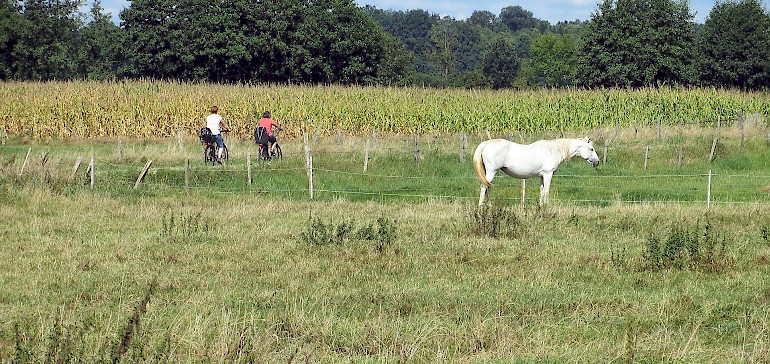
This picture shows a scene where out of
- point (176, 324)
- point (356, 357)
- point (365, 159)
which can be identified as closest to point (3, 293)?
point (176, 324)

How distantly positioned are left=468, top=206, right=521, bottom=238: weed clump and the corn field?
1990cm

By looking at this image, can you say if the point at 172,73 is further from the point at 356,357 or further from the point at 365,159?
the point at 356,357

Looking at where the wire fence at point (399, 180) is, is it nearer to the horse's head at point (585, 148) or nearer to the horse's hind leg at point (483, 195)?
the horse's hind leg at point (483, 195)

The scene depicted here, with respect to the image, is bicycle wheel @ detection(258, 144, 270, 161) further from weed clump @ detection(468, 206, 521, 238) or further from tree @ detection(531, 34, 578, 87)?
tree @ detection(531, 34, 578, 87)

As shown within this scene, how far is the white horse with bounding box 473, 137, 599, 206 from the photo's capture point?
18469 mm

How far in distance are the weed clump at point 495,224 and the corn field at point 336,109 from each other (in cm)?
1990

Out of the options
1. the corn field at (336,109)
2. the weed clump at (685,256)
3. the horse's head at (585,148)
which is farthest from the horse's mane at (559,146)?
the corn field at (336,109)

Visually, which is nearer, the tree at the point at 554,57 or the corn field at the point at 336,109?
the corn field at the point at 336,109

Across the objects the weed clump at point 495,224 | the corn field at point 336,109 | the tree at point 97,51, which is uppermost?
the tree at point 97,51

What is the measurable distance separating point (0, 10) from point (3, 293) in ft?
182

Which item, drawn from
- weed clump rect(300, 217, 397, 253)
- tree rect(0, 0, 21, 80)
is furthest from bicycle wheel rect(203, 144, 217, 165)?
tree rect(0, 0, 21, 80)

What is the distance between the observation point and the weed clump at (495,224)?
14.2 meters

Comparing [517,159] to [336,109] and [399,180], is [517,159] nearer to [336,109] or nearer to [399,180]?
[399,180]

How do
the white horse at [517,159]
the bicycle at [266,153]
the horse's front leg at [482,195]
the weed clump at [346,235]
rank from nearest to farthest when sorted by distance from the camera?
the weed clump at [346,235] < the horse's front leg at [482,195] < the white horse at [517,159] < the bicycle at [266,153]
